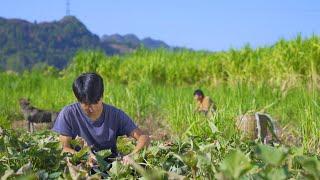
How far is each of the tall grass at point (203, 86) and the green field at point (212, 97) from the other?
17 mm

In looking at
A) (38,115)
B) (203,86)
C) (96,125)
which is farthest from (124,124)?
(203,86)

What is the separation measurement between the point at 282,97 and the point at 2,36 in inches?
6661

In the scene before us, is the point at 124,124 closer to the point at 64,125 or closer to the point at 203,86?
the point at 64,125

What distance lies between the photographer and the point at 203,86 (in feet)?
52.2

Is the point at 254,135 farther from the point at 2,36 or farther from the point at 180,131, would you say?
the point at 2,36

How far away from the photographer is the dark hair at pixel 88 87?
3357 mm

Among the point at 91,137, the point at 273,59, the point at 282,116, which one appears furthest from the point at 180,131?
the point at 273,59

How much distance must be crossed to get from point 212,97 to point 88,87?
326 inches

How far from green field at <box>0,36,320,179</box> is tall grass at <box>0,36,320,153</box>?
0.02 m

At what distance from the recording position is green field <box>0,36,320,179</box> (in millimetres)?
1864

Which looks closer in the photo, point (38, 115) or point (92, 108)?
point (92, 108)

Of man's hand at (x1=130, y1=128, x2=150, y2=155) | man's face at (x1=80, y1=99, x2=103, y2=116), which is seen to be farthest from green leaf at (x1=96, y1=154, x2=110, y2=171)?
man's face at (x1=80, y1=99, x2=103, y2=116)

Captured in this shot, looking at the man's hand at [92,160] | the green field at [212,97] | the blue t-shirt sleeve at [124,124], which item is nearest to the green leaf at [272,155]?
the green field at [212,97]

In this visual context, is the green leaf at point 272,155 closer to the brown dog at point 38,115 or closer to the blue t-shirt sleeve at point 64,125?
the blue t-shirt sleeve at point 64,125
